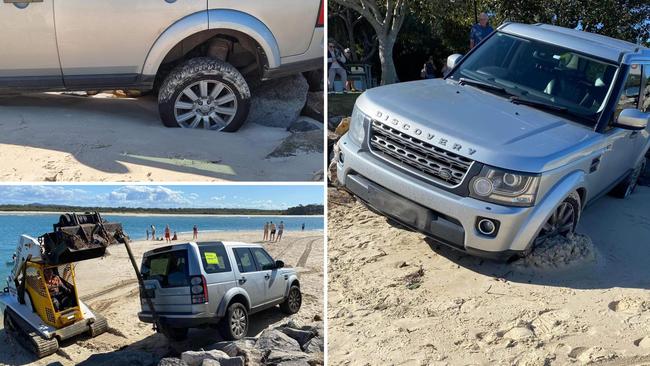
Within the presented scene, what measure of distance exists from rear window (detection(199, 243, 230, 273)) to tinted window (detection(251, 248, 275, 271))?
328 millimetres

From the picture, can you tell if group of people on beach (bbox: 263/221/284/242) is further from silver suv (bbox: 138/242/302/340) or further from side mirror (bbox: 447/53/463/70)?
side mirror (bbox: 447/53/463/70)

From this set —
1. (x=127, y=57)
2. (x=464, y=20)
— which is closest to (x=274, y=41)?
(x=127, y=57)

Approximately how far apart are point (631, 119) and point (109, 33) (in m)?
4.91

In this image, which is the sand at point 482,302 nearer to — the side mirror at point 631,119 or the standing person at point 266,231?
the standing person at point 266,231

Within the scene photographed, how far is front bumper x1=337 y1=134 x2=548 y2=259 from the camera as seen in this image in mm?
4711

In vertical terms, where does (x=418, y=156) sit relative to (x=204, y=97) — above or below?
below

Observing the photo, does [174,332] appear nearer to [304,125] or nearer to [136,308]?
[136,308]

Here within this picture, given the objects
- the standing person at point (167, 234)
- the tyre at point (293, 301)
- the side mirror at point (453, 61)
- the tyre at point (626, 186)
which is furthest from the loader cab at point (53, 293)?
the tyre at point (626, 186)

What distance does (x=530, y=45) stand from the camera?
247 inches

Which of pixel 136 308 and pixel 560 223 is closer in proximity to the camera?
pixel 560 223

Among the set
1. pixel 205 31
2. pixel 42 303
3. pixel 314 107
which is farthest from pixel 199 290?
pixel 314 107

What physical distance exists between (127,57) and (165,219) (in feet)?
7.67

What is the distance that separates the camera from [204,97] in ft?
21.6

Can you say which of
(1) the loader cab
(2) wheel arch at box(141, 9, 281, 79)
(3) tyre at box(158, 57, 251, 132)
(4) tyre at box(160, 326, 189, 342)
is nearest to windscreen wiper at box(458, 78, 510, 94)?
(2) wheel arch at box(141, 9, 281, 79)
